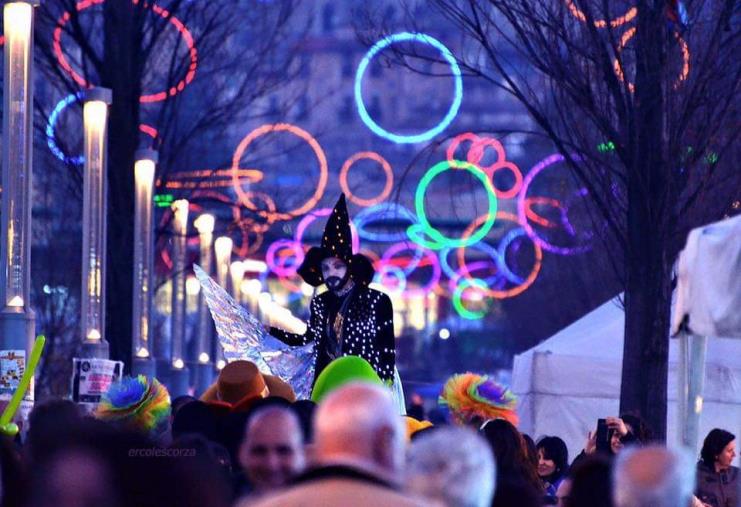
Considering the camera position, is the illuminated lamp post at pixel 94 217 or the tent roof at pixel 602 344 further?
the illuminated lamp post at pixel 94 217

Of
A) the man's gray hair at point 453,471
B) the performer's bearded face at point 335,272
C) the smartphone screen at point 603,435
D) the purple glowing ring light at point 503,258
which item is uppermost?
the performer's bearded face at point 335,272

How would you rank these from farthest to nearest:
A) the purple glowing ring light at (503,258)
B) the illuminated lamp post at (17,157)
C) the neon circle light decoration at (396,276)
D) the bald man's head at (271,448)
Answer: the neon circle light decoration at (396,276) < the purple glowing ring light at (503,258) < the illuminated lamp post at (17,157) < the bald man's head at (271,448)

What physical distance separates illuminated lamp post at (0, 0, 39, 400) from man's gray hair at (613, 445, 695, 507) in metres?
12.3

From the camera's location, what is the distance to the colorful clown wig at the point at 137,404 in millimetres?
10406

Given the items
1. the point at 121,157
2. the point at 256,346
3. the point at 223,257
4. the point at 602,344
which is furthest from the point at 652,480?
the point at 223,257

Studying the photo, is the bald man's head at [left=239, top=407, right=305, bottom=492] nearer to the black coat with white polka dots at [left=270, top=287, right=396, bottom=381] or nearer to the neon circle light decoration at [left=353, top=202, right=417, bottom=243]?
the black coat with white polka dots at [left=270, top=287, right=396, bottom=381]

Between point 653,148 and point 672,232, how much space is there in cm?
77

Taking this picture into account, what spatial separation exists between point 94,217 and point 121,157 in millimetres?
4405

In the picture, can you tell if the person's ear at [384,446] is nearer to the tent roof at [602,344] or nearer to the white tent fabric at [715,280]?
the white tent fabric at [715,280]

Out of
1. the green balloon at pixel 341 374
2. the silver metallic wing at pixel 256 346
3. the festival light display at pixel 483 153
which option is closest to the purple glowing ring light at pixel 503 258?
the festival light display at pixel 483 153

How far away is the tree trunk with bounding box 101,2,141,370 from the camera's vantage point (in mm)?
26344

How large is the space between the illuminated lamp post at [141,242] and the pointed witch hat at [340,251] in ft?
Result: 40.4

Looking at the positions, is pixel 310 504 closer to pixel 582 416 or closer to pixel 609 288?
pixel 582 416

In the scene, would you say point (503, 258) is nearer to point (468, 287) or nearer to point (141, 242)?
point (468, 287)
